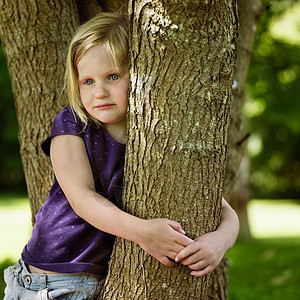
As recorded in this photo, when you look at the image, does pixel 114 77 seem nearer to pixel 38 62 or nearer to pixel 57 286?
pixel 38 62

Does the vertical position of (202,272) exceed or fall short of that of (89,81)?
it falls short

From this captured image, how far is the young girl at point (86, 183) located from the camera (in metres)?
1.93

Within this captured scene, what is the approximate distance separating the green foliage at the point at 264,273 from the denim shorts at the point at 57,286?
3280 mm

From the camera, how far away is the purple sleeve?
2.02 metres

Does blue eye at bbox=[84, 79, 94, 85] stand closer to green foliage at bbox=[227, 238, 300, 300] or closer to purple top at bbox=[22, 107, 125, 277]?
purple top at bbox=[22, 107, 125, 277]

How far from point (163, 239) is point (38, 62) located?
145 centimetres

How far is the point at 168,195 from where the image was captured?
1.80 metres

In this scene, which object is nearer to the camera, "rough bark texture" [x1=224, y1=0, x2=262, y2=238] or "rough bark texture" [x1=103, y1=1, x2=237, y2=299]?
"rough bark texture" [x1=103, y1=1, x2=237, y2=299]

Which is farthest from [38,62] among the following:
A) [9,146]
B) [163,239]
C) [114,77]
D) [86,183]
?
[9,146]

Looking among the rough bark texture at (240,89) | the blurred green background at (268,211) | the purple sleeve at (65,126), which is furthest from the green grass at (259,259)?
the purple sleeve at (65,126)

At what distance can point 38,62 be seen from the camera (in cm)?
263

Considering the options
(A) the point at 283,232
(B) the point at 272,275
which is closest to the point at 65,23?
(B) the point at 272,275

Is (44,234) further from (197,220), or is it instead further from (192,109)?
(192,109)

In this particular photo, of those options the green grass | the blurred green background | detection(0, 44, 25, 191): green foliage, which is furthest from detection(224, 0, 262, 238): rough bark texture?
detection(0, 44, 25, 191): green foliage
